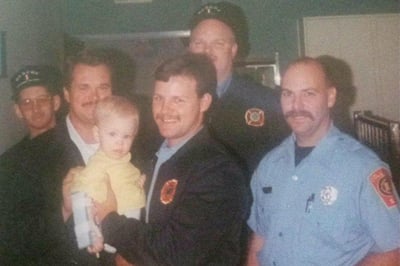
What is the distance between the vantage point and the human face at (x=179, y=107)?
3.52ft

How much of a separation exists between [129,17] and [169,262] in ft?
11.1

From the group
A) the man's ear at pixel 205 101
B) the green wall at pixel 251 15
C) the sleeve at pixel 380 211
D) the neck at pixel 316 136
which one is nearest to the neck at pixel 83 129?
the man's ear at pixel 205 101

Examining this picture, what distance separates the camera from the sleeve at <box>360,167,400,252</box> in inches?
45.2

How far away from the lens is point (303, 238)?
4.04 ft

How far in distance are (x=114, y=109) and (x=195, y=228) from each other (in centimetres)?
39

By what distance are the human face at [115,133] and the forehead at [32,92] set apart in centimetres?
71

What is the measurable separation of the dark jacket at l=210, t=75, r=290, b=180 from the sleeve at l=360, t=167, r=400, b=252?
0.43 meters

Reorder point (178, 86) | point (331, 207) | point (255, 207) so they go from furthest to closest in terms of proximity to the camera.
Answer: point (255, 207)
point (331, 207)
point (178, 86)

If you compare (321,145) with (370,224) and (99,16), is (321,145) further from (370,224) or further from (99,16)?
(99,16)

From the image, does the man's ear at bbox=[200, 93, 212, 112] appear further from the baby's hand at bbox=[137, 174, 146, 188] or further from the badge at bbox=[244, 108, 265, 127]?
the badge at bbox=[244, 108, 265, 127]

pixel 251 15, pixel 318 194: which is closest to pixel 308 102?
pixel 318 194

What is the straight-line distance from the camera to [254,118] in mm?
1552

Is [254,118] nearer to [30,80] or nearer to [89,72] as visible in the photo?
[89,72]

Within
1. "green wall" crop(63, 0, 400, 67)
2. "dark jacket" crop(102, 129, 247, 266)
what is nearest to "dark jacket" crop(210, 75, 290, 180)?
"dark jacket" crop(102, 129, 247, 266)
